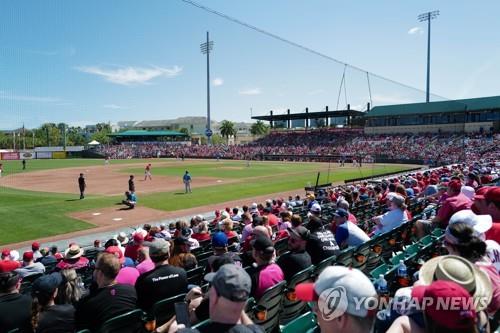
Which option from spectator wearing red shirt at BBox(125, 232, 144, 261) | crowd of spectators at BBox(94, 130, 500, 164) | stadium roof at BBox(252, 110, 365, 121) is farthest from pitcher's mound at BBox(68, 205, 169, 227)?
stadium roof at BBox(252, 110, 365, 121)

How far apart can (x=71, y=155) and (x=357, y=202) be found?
9350cm

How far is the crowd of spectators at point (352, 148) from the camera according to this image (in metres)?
51.5

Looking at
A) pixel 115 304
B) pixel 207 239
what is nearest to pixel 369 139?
pixel 207 239

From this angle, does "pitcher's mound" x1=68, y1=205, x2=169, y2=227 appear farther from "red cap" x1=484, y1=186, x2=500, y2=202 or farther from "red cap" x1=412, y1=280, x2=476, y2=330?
"red cap" x1=412, y1=280, x2=476, y2=330

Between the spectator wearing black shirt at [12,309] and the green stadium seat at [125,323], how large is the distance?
1.22 m

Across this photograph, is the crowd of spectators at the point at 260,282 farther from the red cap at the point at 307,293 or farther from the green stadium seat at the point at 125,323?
the green stadium seat at the point at 125,323

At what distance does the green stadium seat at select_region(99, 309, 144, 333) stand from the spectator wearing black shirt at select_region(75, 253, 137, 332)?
0.28m

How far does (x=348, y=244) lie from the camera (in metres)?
6.94

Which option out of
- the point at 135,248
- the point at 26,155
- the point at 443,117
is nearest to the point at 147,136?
the point at 26,155

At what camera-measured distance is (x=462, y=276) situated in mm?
2268

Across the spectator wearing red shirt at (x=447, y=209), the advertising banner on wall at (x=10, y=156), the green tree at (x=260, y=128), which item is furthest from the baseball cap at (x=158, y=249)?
the green tree at (x=260, y=128)

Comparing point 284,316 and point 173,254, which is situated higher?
point 173,254

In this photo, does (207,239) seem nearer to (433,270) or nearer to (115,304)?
(115,304)

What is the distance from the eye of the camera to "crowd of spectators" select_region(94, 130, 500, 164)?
51531 millimetres
